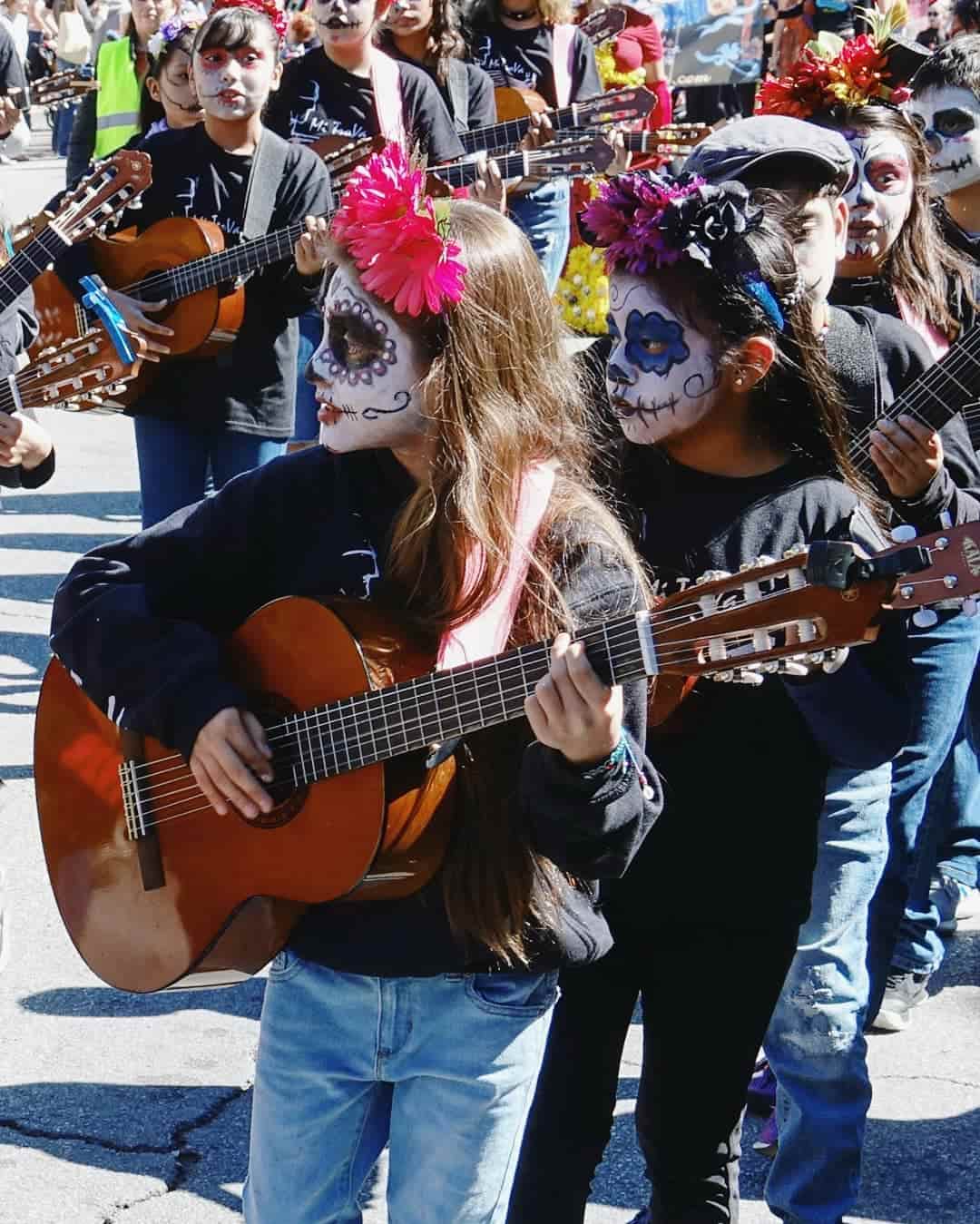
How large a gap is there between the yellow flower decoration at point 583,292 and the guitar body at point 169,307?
4098mm

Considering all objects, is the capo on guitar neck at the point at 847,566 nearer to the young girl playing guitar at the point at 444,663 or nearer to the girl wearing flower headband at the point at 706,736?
the young girl playing guitar at the point at 444,663

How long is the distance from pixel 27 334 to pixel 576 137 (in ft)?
8.04

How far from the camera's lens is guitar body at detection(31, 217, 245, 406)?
197 inches

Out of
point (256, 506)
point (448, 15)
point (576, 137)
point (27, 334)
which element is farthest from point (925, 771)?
point (448, 15)

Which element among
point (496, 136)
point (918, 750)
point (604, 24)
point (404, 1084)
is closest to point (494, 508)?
point (404, 1084)

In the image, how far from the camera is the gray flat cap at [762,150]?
2.73 metres

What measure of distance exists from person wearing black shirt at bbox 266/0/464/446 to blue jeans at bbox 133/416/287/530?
798 mm

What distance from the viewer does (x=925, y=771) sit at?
3252mm

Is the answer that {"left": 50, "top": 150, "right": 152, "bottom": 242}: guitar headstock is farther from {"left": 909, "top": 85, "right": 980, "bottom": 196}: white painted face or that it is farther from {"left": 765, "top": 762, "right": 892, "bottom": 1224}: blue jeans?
{"left": 765, "top": 762, "right": 892, "bottom": 1224}: blue jeans

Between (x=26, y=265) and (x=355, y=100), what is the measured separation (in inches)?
84.9

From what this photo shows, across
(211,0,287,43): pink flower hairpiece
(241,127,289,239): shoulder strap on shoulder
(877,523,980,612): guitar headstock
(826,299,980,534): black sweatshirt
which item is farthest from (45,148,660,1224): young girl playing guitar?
(211,0,287,43): pink flower hairpiece

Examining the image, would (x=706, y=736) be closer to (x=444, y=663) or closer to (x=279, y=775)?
(x=444, y=663)

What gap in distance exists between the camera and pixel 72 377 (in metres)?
4.19

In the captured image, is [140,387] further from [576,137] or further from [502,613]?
[502,613]
